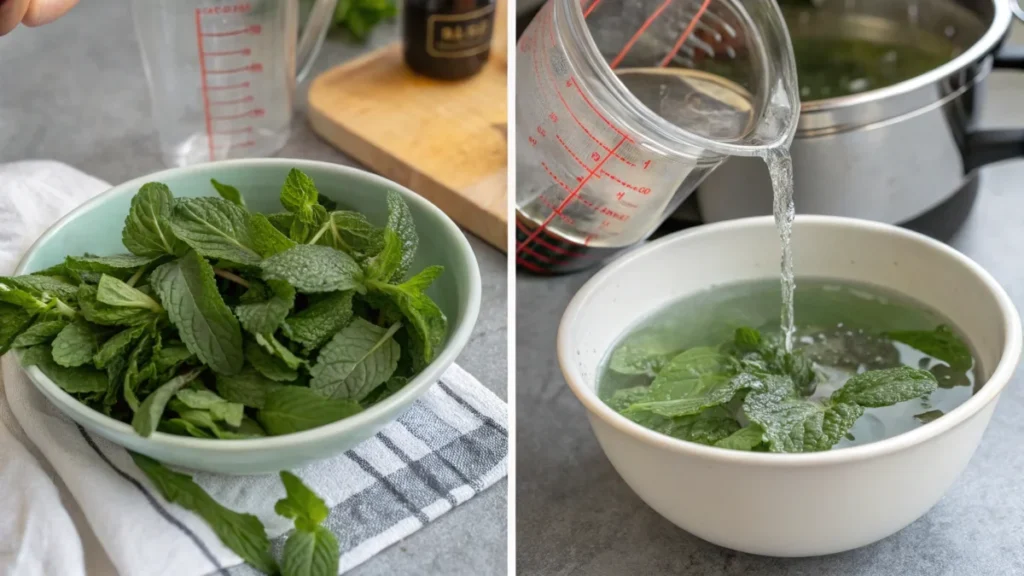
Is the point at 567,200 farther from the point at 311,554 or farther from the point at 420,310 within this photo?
the point at 311,554

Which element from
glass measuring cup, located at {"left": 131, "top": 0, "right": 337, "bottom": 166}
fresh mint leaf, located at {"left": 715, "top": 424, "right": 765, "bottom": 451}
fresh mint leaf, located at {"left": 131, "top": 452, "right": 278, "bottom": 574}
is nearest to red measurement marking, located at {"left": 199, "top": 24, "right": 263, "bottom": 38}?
glass measuring cup, located at {"left": 131, "top": 0, "right": 337, "bottom": 166}

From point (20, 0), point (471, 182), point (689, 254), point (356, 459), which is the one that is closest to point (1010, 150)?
point (689, 254)

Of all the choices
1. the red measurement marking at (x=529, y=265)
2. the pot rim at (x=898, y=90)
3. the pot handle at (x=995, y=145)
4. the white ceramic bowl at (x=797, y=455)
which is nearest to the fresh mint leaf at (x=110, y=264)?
the white ceramic bowl at (x=797, y=455)

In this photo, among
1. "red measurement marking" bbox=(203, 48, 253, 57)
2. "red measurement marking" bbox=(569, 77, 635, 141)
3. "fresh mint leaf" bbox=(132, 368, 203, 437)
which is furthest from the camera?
"red measurement marking" bbox=(203, 48, 253, 57)

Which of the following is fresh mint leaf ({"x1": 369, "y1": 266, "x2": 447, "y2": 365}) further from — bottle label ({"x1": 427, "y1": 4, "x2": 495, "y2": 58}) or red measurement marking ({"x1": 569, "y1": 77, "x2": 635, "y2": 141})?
bottle label ({"x1": 427, "y1": 4, "x2": 495, "y2": 58})

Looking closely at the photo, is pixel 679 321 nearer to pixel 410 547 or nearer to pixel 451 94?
pixel 410 547

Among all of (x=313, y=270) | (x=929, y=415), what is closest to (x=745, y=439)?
(x=929, y=415)
